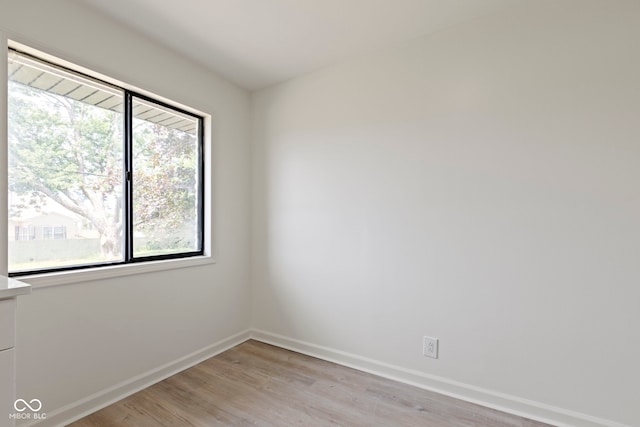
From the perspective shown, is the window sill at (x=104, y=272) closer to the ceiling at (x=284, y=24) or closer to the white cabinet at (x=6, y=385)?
the white cabinet at (x=6, y=385)

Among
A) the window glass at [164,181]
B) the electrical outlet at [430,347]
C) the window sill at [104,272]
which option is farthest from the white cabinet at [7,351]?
the electrical outlet at [430,347]

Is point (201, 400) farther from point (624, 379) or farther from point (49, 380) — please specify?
point (624, 379)

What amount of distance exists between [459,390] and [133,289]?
7.48ft

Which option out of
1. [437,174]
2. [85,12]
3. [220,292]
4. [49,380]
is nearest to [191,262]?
[220,292]

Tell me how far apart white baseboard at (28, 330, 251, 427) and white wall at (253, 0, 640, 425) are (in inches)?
28.9

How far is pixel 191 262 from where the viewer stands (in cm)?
243

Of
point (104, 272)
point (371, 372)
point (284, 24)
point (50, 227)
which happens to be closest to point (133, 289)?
point (104, 272)

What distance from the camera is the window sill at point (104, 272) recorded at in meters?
1.61

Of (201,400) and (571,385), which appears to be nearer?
(571,385)

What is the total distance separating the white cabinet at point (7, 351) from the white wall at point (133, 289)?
0.86 metres

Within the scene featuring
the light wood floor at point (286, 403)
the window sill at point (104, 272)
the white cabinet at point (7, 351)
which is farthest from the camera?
the light wood floor at point (286, 403)

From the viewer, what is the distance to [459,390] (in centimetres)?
199

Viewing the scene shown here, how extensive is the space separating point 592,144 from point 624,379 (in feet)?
4.14

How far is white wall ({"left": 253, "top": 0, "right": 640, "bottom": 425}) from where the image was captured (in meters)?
1.62
